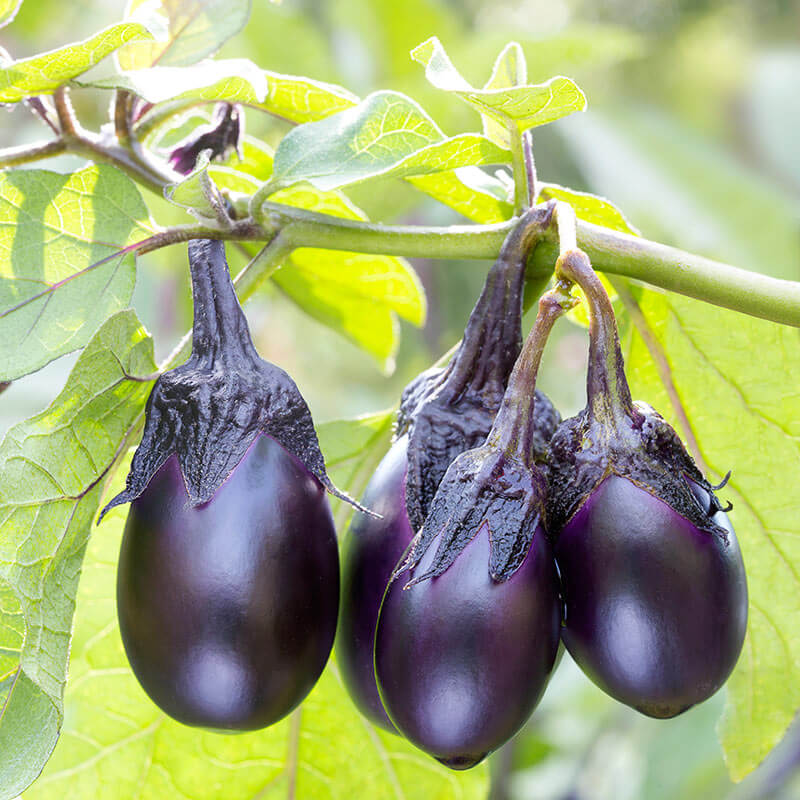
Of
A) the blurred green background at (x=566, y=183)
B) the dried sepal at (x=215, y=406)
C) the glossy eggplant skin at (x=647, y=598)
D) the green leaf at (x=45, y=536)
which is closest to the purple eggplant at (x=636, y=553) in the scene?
the glossy eggplant skin at (x=647, y=598)

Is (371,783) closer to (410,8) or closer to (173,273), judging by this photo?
(173,273)

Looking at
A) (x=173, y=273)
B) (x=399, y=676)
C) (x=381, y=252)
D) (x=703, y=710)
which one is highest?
(x=381, y=252)

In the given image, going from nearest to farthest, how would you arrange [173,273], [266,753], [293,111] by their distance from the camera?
[293,111] → [266,753] → [173,273]

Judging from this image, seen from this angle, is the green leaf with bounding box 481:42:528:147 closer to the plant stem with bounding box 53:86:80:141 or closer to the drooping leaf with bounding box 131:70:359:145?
the drooping leaf with bounding box 131:70:359:145

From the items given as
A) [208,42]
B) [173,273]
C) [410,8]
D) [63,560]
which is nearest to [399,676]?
[63,560]

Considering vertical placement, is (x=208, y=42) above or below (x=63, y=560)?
above

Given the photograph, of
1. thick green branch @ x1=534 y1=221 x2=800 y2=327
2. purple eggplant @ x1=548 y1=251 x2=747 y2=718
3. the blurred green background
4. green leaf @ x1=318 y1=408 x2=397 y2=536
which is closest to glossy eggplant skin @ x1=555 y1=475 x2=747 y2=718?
purple eggplant @ x1=548 y1=251 x2=747 y2=718

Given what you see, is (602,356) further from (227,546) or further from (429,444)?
(227,546)
